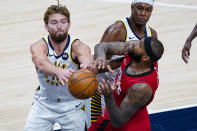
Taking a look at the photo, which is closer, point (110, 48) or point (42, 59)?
point (42, 59)

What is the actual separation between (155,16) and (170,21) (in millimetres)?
556

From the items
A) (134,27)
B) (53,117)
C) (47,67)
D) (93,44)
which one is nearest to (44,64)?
(47,67)

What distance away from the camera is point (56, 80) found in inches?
196

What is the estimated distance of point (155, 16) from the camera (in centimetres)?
1143

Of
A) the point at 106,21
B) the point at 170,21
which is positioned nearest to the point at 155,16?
the point at 170,21

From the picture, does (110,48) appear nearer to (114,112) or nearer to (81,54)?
(81,54)

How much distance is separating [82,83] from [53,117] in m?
1.17

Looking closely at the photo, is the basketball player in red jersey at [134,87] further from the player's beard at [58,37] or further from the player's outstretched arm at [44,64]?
the player's beard at [58,37]

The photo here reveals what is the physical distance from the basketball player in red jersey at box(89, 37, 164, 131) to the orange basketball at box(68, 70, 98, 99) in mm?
163

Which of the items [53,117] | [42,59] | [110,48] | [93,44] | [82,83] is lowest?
[93,44]

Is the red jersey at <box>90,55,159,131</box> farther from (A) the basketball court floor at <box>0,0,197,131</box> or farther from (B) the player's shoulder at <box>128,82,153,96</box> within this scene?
(A) the basketball court floor at <box>0,0,197,131</box>

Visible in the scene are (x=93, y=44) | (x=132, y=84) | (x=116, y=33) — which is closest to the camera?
(x=132, y=84)

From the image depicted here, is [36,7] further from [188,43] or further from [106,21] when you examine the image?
[188,43]

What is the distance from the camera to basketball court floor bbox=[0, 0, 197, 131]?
23.6 feet
